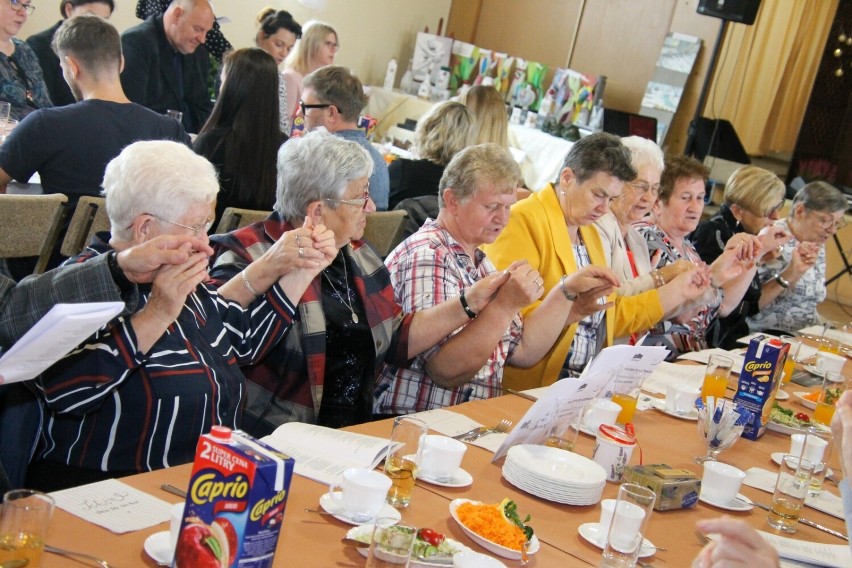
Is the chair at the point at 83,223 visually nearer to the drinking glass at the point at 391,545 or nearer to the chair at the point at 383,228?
the chair at the point at 383,228

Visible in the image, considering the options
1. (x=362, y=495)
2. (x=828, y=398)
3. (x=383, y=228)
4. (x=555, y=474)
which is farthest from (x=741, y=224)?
(x=362, y=495)

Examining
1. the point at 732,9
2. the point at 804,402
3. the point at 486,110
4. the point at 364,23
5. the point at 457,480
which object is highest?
the point at 732,9

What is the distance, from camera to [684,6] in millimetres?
8758

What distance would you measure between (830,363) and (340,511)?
273 centimetres

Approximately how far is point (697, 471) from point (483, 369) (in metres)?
0.85

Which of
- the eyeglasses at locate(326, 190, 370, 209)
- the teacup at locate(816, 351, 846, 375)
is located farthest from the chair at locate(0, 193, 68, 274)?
the teacup at locate(816, 351, 846, 375)

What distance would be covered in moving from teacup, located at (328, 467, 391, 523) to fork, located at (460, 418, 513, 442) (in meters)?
0.59

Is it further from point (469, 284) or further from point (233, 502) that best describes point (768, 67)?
point (233, 502)

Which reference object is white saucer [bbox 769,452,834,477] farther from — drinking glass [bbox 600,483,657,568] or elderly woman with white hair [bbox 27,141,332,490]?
elderly woman with white hair [bbox 27,141,332,490]

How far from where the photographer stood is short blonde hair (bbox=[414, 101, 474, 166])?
184 inches

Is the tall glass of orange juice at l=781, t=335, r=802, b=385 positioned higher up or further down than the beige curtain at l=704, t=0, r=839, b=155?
further down

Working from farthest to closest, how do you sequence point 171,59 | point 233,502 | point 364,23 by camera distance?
point 364,23, point 171,59, point 233,502

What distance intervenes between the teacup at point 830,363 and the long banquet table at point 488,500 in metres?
1.19

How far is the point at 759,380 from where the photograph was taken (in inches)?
106
